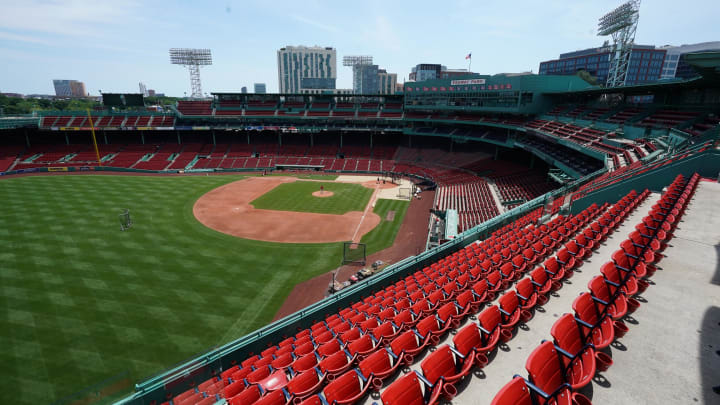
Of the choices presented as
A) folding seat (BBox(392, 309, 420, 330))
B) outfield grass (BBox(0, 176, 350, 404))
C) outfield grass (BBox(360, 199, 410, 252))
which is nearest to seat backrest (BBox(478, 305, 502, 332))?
folding seat (BBox(392, 309, 420, 330))

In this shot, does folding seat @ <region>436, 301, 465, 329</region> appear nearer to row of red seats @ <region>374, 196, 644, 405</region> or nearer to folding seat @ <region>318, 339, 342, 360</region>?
row of red seats @ <region>374, 196, 644, 405</region>

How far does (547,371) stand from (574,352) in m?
1.12

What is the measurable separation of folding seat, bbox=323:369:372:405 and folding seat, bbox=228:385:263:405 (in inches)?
90.4

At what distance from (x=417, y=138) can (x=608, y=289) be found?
63895mm

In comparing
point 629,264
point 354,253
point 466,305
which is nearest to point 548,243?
point 629,264

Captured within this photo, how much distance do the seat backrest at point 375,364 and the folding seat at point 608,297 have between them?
15.0ft

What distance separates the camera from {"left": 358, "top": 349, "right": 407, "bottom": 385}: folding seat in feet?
21.6

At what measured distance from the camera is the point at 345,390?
625 cm

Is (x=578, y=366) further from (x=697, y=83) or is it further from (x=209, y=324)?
(x=697, y=83)

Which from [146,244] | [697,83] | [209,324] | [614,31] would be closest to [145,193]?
[146,244]

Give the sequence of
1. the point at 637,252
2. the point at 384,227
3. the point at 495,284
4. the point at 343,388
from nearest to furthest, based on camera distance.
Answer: the point at 343,388, the point at 637,252, the point at 495,284, the point at 384,227

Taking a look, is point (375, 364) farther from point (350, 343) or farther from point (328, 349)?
point (328, 349)

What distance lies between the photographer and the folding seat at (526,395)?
14.4ft

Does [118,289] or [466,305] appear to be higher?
[466,305]
